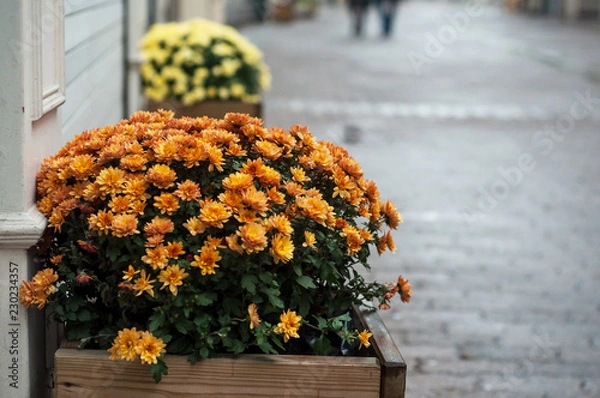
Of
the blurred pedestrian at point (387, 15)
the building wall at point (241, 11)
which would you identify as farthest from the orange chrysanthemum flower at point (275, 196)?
the blurred pedestrian at point (387, 15)

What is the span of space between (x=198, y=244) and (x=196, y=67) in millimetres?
6058

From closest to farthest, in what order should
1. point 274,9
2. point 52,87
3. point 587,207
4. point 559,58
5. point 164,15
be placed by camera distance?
point 52,87, point 587,207, point 164,15, point 559,58, point 274,9

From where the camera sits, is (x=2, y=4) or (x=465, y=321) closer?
(x=2, y=4)

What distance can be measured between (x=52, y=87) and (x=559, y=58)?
787 inches

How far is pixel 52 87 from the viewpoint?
9.09ft

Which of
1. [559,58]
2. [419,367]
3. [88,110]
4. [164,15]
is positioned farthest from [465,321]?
[559,58]

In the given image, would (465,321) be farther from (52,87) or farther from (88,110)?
(52,87)

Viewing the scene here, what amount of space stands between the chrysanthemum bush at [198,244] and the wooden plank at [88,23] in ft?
5.63

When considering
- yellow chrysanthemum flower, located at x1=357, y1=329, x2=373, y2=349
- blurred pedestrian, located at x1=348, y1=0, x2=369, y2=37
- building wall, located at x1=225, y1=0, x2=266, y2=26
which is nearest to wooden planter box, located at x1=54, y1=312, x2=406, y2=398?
yellow chrysanthemum flower, located at x1=357, y1=329, x2=373, y2=349

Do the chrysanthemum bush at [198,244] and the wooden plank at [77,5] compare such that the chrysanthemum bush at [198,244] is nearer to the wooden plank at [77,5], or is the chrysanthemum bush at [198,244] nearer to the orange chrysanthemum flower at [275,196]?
the orange chrysanthemum flower at [275,196]

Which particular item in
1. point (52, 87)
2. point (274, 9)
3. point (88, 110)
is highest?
point (52, 87)

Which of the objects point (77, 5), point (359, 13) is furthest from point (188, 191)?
point (359, 13)

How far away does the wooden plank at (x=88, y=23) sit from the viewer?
4290mm

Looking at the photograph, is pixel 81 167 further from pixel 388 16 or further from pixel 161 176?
pixel 388 16
